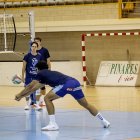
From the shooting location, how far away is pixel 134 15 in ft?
78.4

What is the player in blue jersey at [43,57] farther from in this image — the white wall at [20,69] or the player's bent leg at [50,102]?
the white wall at [20,69]

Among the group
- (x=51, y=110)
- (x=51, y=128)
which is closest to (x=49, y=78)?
(x=51, y=110)

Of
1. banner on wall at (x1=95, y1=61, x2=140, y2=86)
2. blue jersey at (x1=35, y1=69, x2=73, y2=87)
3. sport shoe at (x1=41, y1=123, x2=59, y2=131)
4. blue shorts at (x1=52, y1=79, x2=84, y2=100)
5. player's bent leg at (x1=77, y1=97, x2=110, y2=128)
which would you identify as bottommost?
banner on wall at (x1=95, y1=61, x2=140, y2=86)

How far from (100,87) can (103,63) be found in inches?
65.1

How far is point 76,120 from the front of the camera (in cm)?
1276

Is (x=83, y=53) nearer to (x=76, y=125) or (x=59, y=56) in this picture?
(x=59, y=56)

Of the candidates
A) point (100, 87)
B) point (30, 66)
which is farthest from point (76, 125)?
point (100, 87)

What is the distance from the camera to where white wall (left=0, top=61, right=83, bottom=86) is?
78.9 feet

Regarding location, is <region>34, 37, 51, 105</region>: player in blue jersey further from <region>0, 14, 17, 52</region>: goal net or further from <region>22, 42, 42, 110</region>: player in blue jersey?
<region>0, 14, 17, 52</region>: goal net

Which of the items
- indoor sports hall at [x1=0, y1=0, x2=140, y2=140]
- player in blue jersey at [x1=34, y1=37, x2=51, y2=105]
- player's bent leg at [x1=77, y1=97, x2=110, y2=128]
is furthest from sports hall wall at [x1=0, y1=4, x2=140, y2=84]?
player's bent leg at [x1=77, y1=97, x2=110, y2=128]

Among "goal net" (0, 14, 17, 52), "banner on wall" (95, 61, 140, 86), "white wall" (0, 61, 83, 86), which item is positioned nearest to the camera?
"banner on wall" (95, 61, 140, 86)

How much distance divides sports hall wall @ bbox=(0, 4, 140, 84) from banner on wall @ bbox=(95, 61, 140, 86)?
33cm

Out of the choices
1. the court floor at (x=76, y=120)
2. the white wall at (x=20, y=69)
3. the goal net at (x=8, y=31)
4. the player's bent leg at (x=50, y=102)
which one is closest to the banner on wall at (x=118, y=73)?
the white wall at (x=20, y=69)

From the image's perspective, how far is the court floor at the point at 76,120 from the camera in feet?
33.8
